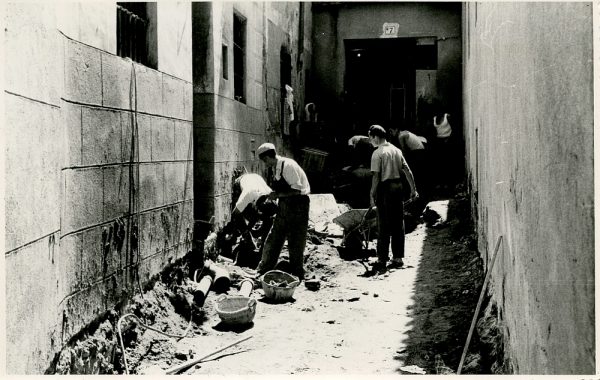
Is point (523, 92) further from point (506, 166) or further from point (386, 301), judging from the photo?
point (386, 301)

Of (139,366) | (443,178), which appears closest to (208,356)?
(139,366)

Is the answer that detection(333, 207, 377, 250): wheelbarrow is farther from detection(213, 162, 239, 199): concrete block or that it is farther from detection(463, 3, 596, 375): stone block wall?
detection(463, 3, 596, 375): stone block wall

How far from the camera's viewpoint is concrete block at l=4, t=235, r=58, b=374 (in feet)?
9.29

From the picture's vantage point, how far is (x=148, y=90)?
18.7ft

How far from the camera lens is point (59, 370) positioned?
3.63 meters

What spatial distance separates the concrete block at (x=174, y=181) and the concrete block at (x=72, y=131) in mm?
2114

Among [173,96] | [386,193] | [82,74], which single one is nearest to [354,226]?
[386,193]

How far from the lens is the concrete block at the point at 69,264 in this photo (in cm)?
382

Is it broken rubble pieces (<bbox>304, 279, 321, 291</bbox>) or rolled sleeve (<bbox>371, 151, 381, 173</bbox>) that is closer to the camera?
broken rubble pieces (<bbox>304, 279, 321, 291</bbox>)

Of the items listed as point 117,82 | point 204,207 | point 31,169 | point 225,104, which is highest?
point 225,104

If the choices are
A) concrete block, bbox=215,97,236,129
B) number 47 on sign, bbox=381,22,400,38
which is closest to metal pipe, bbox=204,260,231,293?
concrete block, bbox=215,97,236,129

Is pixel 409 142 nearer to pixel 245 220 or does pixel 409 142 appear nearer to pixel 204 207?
pixel 245 220

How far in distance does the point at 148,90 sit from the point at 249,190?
3025mm

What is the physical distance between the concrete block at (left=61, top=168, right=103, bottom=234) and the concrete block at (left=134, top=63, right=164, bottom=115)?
1.21 m
